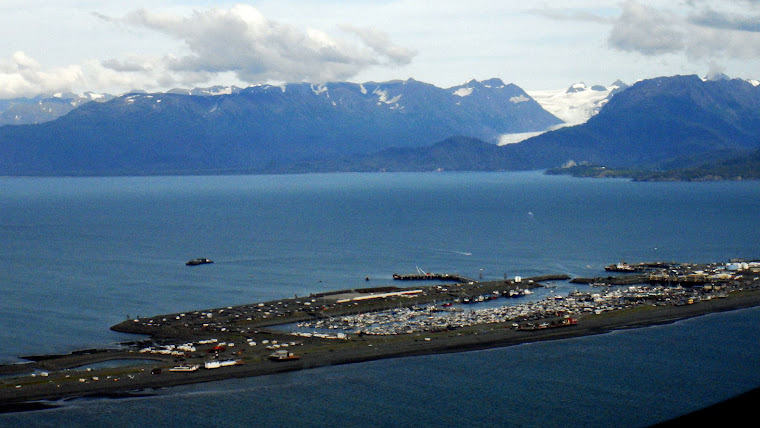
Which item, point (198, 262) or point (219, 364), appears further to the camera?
point (198, 262)

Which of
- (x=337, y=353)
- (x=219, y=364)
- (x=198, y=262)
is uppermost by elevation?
(x=198, y=262)

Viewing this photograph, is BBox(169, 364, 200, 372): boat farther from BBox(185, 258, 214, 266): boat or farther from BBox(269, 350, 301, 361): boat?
BBox(185, 258, 214, 266): boat

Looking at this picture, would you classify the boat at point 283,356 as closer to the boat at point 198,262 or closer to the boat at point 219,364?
the boat at point 219,364

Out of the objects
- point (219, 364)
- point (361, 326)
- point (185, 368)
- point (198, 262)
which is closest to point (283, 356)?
point (219, 364)

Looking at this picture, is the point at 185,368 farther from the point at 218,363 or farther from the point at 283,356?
the point at 283,356

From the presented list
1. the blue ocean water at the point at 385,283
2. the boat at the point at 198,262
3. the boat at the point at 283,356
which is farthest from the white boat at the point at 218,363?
the boat at the point at 198,262

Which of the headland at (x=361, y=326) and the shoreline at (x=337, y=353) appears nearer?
the shoreline at (x=337, y=353)

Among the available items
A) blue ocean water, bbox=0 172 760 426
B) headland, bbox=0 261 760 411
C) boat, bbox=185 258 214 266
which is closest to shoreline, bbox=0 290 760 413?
headland, bbox=0 261 760 411
